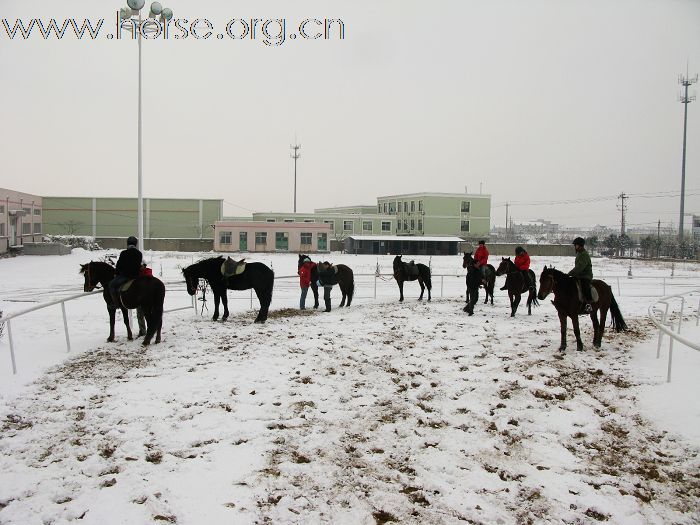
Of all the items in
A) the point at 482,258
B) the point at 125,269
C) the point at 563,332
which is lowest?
the point at 563,332

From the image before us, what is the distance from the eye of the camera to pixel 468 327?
36.6 ft

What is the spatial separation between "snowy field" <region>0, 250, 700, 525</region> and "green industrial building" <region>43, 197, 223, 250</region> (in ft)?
188

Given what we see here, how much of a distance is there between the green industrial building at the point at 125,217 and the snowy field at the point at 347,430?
5744 cm

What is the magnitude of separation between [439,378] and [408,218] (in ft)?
230

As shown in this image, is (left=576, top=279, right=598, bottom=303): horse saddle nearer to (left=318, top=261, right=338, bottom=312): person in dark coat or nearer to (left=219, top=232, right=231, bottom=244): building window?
(left=318, top=261, right=338, bottom=312): person in dark coat

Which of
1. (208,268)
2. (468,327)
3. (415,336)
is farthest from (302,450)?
(208,268)

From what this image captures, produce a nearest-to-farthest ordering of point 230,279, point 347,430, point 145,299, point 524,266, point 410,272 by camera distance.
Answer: point 347,430
point 145,299
point 230,279
point 524,266
point 410,272

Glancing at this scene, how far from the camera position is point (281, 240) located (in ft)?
190

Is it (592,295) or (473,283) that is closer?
(592,295)

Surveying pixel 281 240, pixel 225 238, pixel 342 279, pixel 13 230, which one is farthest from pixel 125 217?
pixel 342 279

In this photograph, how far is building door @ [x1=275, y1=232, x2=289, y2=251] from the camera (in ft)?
190

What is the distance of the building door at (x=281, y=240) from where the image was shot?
58.0 metres

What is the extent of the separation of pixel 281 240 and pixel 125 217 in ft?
78.9

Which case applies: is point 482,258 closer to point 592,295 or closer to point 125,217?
point 592,295
